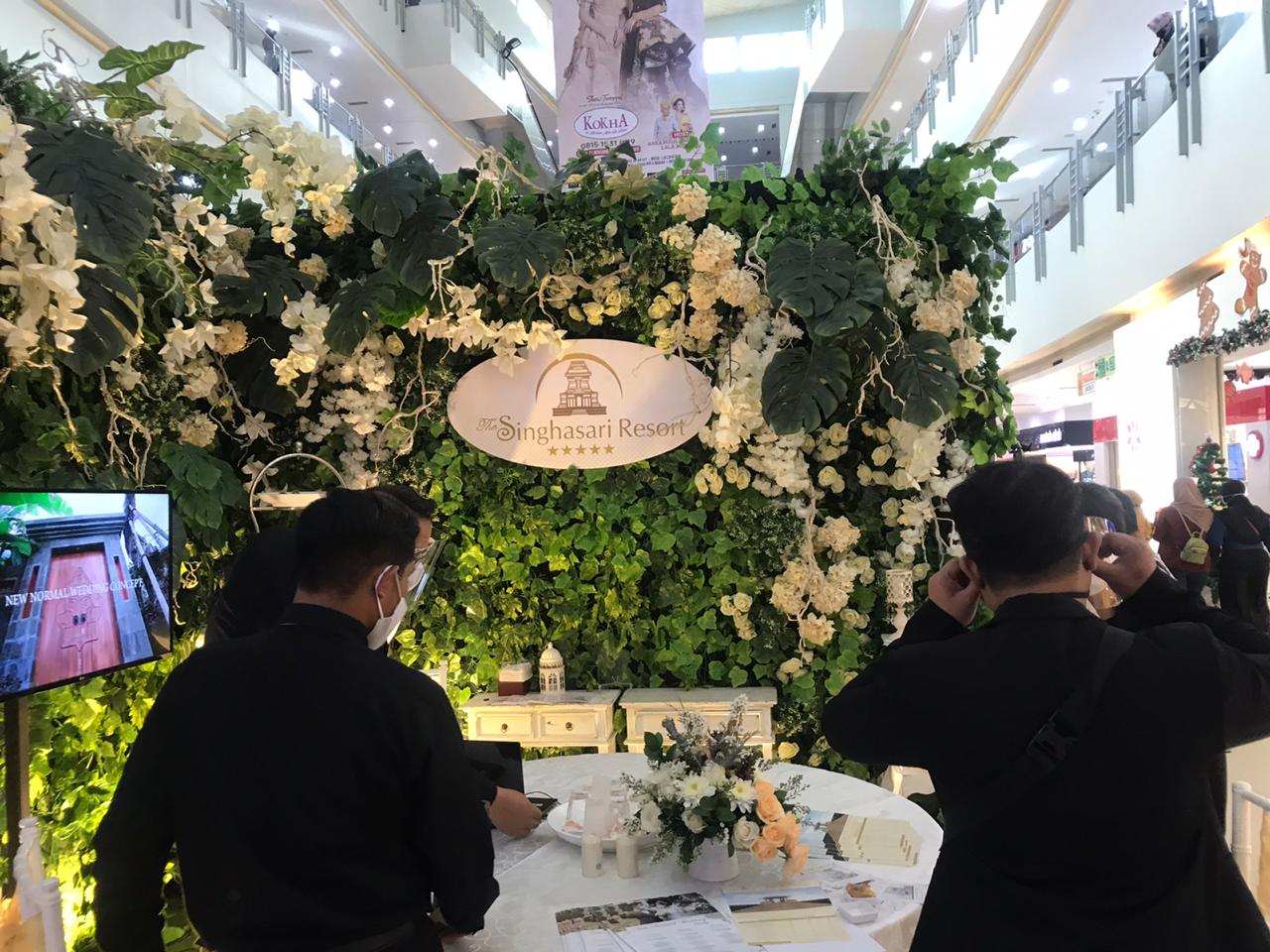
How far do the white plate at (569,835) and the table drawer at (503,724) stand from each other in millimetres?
1276

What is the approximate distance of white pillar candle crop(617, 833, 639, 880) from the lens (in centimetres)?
191

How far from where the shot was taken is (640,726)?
11.4 feet

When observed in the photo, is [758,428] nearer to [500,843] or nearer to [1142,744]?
[500,843]

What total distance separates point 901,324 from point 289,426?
8.44ft

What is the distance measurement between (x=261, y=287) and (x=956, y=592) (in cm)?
287

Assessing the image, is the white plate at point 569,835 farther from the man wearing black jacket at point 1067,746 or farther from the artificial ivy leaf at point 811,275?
the artificial ivy leaf at point 811,275

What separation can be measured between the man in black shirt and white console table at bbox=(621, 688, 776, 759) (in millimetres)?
2007

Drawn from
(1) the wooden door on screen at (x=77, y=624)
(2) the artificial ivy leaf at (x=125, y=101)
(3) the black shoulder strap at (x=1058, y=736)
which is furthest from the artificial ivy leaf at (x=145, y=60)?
(3) the black shoulder strap at (x=1058, y=736)

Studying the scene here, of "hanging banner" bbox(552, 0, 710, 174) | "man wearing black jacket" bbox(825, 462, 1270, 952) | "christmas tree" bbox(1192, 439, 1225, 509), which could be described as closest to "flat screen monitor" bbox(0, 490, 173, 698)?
"man wearing black jacket" bbox(825, 462, 1270, 952)

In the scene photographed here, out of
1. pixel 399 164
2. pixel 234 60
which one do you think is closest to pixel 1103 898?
pixel 399 164

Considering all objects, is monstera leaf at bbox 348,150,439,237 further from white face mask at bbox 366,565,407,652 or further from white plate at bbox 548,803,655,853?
white plate at bbox 548,803,655,853

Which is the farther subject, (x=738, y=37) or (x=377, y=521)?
(x=738, y=37)

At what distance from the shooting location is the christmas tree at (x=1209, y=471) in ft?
21.8

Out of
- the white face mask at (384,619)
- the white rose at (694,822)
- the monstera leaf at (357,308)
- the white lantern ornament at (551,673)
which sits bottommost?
the white lantern ornament at (551,673)
